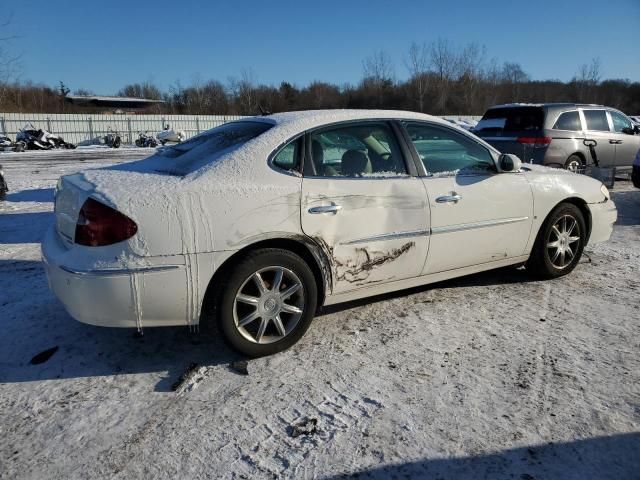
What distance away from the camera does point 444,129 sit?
160 inches

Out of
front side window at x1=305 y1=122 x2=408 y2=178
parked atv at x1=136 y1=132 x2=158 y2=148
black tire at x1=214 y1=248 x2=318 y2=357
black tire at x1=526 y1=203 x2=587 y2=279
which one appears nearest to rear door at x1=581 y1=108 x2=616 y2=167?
black tire at x1=526 y1=203 x2=587 y2=279

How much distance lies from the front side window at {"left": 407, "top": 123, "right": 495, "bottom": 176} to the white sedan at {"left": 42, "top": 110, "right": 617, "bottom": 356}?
11 mm

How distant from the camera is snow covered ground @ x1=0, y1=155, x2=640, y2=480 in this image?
2.29 metres

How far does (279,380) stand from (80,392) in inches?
45.7

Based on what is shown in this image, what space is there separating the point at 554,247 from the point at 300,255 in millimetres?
2674

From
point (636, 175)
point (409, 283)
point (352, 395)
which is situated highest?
point (636, 175)

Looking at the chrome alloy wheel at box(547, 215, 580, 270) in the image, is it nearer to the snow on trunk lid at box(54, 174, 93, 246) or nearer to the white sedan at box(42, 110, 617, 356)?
the white sedan at box(42, 110, 617, 356)

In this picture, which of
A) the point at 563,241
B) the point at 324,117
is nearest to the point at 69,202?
the point at 324,117

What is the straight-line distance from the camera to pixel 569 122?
9688 millimetres

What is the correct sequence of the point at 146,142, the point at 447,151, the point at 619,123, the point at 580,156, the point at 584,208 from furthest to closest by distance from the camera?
1. the point at 146,142
2. the point at 619,123
3. the point at 580,156
4. the point at 584,208
5. the point at 447,151

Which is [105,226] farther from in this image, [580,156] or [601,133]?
[601,133]

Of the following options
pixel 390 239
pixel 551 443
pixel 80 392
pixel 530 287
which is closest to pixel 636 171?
pixel 530 287

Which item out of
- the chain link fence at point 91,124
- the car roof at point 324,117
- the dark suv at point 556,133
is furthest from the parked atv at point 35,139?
the car roof at point 324,117

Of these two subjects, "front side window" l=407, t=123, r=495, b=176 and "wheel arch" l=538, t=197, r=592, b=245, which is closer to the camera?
"front side window" l=407, t=123, r=495, b=176
